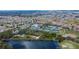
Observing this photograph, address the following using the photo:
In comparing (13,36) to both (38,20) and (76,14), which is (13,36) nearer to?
(38,20)

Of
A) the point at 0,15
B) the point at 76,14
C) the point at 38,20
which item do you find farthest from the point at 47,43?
the point at 0,15

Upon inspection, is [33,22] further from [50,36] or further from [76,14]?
[76,14]

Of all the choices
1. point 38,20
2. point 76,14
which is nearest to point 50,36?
point 38,20

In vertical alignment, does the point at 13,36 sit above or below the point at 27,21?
below
